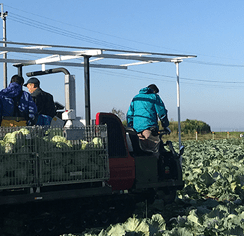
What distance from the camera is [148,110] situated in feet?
25.3

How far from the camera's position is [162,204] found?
7508 millimetres

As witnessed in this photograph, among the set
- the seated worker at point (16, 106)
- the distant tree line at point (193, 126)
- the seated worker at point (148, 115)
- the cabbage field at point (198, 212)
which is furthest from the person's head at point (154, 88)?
the distant tree line at point (193, 126)

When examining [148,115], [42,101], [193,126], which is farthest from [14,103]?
[193,126]

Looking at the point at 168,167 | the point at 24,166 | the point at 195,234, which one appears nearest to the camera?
the point at 195,234

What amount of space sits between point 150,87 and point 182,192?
Result: 2.61m

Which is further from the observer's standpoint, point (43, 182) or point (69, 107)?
point (69, 107)

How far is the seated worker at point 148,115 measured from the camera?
7.59m

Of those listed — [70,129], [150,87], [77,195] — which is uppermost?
[150,87]

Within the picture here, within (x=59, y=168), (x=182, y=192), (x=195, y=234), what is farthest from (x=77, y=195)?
(x=182, y=192)

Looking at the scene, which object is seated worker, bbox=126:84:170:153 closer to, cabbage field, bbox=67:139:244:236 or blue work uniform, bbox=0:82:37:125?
cabbage field, bbox=67:139:244:236

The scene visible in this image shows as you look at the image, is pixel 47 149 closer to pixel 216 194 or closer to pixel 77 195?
pixel 77 195

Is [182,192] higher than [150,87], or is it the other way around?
[150,87]

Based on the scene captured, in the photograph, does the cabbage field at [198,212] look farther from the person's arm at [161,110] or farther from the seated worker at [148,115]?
the person's arm at [161,110]

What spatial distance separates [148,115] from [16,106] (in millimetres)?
2372
